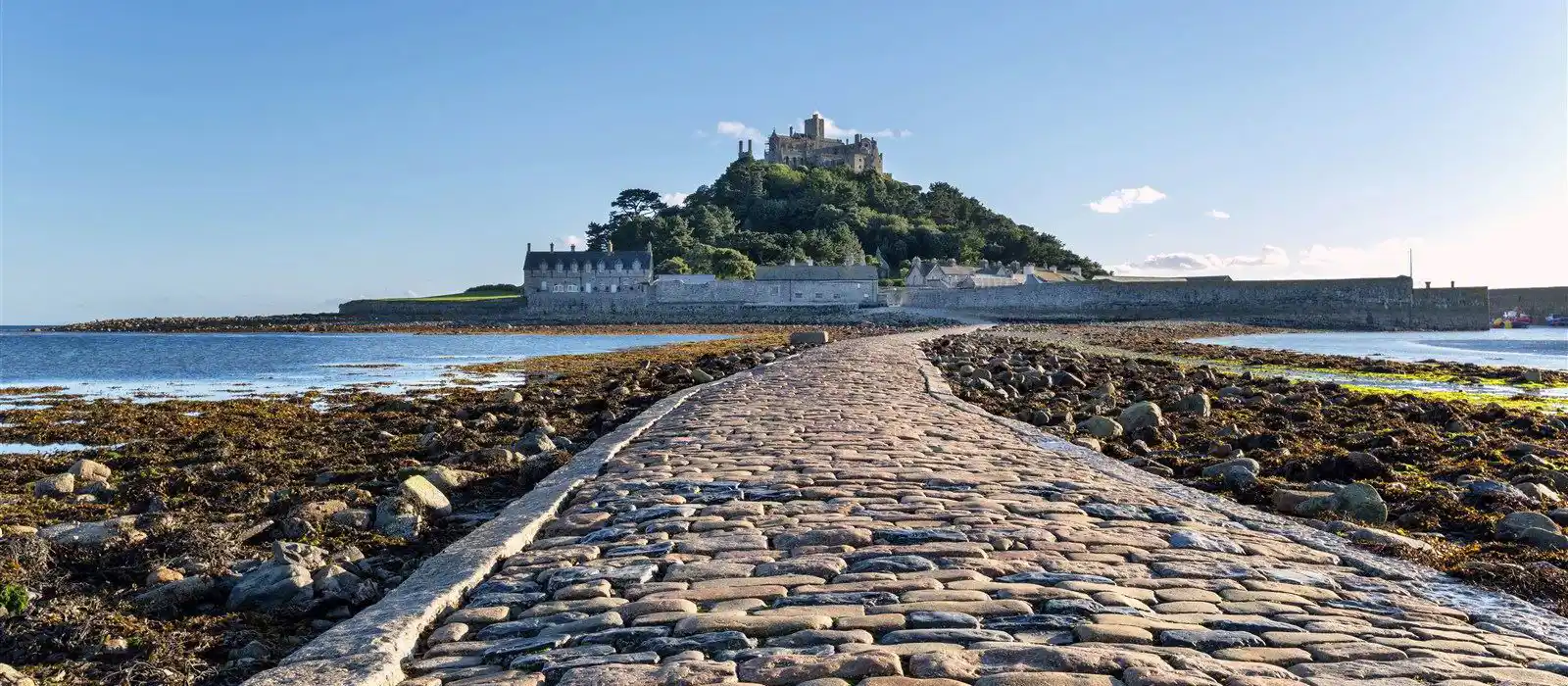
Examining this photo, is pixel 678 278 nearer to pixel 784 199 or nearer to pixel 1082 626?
pixel 784 199

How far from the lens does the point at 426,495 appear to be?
21.4 feet

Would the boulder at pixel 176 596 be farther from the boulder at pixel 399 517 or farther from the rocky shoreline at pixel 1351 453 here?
the rocky shoreline at pixel 1351 453

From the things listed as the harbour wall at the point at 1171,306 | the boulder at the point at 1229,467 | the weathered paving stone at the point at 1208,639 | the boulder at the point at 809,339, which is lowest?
the boulder at the point at 1229,467

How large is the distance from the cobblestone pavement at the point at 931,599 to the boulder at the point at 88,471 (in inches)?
201

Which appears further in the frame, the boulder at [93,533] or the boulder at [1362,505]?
the boulder at [1362,505]

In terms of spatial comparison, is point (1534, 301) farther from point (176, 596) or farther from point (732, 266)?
point (176, 596)

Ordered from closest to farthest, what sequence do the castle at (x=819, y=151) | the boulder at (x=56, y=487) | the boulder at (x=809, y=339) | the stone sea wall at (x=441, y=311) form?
1. the boulder at (x=56, y=487)
2. the boulder at (x=809, y=339)
3. the stone sea wall at (x=441, y=311)
4. the castle at (x=819, y=151)

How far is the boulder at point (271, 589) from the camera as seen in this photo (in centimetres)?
441

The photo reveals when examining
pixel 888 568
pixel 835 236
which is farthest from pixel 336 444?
pixel 835 236

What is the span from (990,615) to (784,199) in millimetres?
110326

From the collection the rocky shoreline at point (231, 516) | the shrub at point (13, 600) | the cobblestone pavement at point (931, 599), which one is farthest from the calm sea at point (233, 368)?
the cobblestone pavement at point (931, 599)

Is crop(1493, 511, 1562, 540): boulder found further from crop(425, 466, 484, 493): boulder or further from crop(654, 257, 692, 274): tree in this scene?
crop(654, 257, 692, 274): tree

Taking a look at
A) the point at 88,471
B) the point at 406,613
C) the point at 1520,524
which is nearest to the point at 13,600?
the point at 406,613

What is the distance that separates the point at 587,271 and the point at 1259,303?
51754 mm
